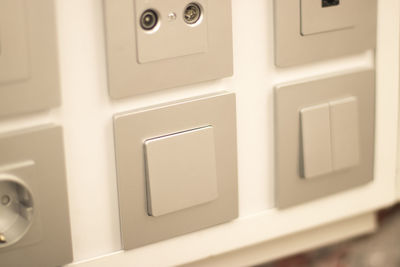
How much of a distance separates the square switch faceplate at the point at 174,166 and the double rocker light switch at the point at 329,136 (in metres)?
0.10

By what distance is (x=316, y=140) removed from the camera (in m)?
0.85

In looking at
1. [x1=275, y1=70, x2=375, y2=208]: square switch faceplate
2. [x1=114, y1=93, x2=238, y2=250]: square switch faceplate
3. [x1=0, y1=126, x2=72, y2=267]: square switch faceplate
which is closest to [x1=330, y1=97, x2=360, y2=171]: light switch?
[x1=275, y1=70, x2=375, y2=208]: square switch faceplate

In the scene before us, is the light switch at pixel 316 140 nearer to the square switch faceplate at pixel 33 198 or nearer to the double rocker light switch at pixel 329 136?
the double rocker light switch at pixel 329 136

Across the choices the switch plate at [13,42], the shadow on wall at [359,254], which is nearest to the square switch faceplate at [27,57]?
the switch plate at [13,42]

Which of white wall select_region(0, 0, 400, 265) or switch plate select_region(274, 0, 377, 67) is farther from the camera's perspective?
switch plate select_region(274, 0, 377, 67)

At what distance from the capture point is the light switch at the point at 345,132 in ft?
2.82

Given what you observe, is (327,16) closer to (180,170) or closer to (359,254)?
(180,170)

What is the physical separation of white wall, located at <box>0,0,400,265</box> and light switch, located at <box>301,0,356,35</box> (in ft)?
0.14

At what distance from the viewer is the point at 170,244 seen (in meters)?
0.80

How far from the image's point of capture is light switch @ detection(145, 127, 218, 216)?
0.75 meters

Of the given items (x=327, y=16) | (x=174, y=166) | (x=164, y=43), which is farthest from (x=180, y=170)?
(x=327, y=16)

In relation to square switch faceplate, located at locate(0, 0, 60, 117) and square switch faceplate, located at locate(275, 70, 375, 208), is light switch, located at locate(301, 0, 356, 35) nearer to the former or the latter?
square switch faceplate, located at locate(275, 70, 375, 208)

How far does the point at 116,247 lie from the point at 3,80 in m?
0.24

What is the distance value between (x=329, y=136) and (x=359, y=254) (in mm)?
216
